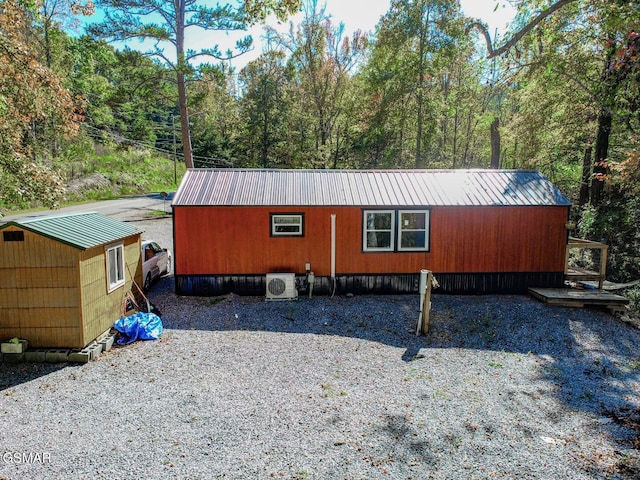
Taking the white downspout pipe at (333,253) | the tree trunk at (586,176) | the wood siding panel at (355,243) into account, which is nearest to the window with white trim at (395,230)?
the wood siding panel at (355,243)

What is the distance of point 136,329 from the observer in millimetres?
7840

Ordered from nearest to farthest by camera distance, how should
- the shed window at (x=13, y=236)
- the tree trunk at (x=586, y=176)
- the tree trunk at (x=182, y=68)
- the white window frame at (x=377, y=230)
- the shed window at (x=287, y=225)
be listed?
the shed window at (x=13, y=236)
the shed window at (x=287, y=225)
the white window frame at (x=377, y=230)
the tree trunk at (x=586, y=176)
the tree trunk at (x=182, y=68)

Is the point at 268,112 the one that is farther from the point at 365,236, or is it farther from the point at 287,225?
the point at 365,236

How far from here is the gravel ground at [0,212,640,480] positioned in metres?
4.34

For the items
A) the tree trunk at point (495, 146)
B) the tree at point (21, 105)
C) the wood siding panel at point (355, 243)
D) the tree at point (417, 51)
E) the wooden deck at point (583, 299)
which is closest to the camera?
the tree at point (21, 105)

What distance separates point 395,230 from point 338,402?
5.87 metres

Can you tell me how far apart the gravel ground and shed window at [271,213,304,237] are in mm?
2266

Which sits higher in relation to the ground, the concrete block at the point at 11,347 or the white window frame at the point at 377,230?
the white window frame at the point at 377,230

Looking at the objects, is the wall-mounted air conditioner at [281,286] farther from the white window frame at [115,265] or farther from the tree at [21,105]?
the tree at [21,105]

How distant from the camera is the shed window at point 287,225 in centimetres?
1036

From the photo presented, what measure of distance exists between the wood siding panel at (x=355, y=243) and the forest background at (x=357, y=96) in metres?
2.65

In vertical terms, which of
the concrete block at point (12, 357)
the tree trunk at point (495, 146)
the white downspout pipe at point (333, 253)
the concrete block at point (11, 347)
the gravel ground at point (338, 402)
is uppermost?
the tree trunk at point (495, 146)

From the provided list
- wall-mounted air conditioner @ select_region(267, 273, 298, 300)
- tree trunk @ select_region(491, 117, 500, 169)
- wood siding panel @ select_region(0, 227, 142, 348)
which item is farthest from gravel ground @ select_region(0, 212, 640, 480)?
tree trunk @ select_region(491, 117, 500, 169)

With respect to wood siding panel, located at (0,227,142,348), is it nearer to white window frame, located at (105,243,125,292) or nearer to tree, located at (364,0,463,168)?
white window frame, located at (105,243,125,292)
